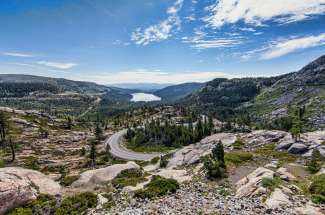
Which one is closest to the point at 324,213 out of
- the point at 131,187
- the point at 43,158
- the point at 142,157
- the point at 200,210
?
the point at 200,210

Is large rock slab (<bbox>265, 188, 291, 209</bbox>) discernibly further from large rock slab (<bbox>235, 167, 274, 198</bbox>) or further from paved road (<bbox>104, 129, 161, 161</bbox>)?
paved road (<bbox>104, 129, 161, 161</bbox>)

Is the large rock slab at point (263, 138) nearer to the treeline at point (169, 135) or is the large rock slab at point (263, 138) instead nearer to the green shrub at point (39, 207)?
the treeline at point (169, 135)

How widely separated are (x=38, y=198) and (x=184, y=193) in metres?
24.4

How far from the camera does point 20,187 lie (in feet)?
138

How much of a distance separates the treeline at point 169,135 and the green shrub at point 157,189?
10945 cm

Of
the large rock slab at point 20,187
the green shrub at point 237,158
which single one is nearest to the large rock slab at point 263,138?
the green shrub at point 237,158

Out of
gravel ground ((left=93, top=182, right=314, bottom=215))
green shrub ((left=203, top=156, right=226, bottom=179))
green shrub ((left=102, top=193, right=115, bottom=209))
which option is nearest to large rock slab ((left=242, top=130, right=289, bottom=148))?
green shrub ((left=203, top=156, right=226, bottom=179))

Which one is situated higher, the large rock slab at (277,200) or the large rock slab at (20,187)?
the large rock slab at (277,200)

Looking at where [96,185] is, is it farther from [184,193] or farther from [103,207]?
[184,193]

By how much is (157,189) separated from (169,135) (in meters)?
126

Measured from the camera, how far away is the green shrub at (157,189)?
1666 inches

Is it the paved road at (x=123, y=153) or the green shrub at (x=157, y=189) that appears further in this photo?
the paved road at (x=123, y=153)

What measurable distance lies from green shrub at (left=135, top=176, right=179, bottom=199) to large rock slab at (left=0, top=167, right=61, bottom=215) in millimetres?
16385

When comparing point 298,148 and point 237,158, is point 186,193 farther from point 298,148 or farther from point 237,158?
point 298,148
